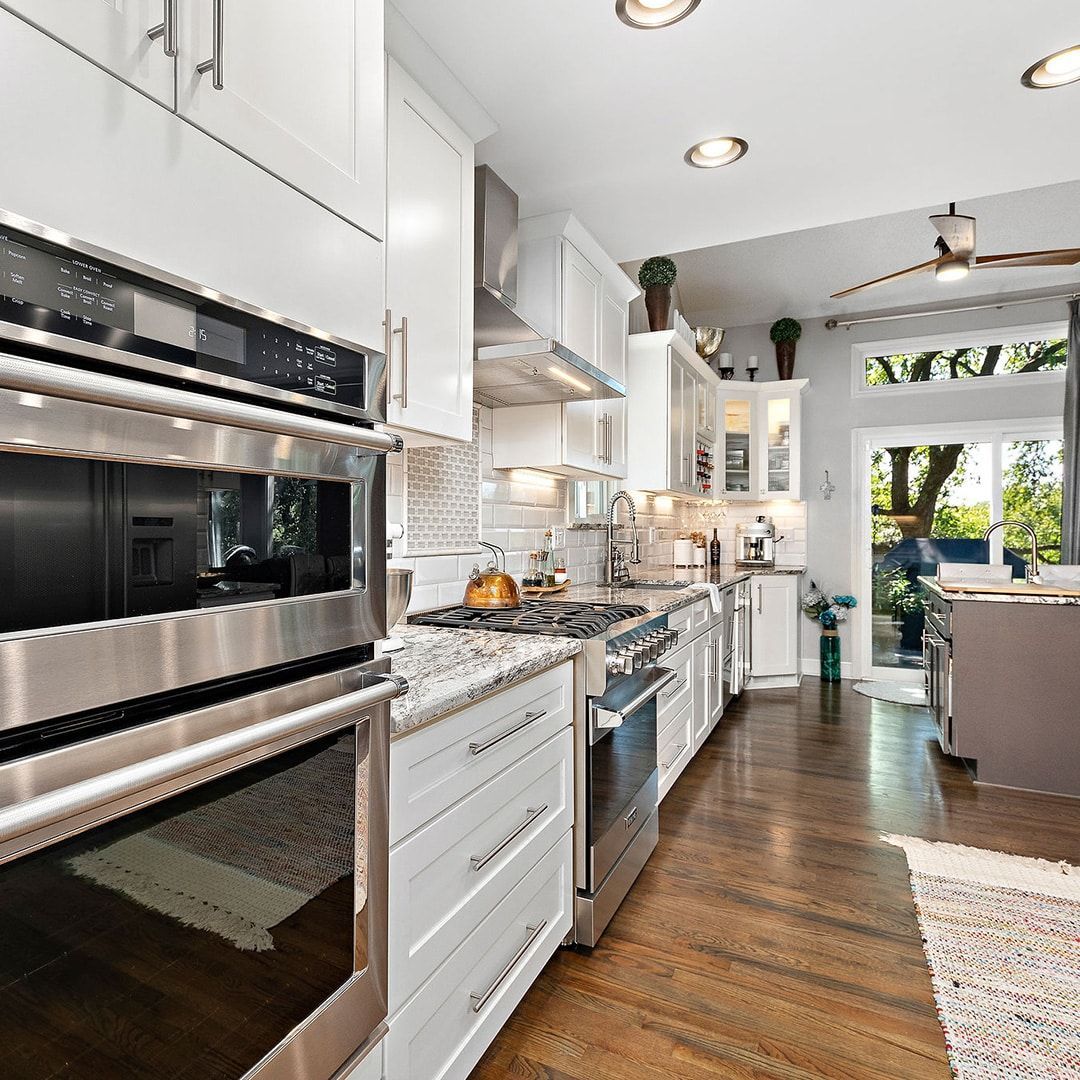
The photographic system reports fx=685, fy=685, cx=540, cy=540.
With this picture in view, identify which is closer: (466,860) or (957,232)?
(466,860)

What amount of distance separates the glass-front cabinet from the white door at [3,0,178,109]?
514 centimetres

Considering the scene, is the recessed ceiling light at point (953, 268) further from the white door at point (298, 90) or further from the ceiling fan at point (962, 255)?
the white door at point (298, 90)

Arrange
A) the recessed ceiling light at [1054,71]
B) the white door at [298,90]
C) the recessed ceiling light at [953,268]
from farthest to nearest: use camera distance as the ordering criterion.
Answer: the recessed ceiling light at [953,268] → the recessed ceiling light at [1054,71] → the white door at [298,90]

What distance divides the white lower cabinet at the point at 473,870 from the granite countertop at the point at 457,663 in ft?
0.17

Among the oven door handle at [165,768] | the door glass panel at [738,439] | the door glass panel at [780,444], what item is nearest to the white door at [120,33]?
the oven door handle at [165,768]

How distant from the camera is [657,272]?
159 inches

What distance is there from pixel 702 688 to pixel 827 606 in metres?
2.48

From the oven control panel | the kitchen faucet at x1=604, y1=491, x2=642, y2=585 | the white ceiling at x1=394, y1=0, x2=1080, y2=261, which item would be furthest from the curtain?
the oven control panel

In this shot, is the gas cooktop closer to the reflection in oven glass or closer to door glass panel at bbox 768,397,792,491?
the reflection in oven glass

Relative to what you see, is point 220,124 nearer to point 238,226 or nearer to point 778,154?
point 238,226

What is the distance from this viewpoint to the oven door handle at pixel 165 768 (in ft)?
1.99

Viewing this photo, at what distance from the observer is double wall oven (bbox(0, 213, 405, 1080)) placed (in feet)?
2.05

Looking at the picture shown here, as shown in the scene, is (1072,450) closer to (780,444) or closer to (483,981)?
(780,444)

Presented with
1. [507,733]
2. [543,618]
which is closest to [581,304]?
[543,618]
